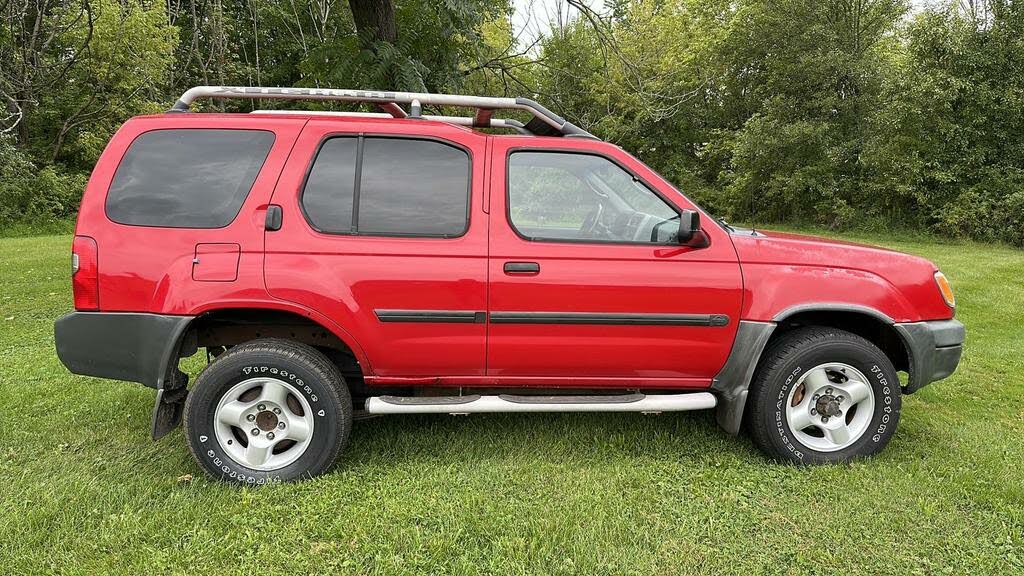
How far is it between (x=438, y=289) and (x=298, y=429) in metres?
1.03

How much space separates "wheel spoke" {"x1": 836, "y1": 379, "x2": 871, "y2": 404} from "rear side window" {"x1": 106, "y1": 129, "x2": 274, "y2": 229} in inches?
132

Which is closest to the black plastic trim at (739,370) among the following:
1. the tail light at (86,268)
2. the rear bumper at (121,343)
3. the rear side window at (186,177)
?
the rear side window at (186,177)

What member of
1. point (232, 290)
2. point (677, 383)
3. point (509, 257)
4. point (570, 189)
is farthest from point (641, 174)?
point (232, 290)

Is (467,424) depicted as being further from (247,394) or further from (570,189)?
(570,189)

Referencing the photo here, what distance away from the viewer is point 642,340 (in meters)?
3.25

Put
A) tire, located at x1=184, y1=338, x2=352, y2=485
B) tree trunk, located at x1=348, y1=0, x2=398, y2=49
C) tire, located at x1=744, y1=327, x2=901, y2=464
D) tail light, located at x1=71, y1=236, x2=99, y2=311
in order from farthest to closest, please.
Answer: tree trunk, located at x1=348, y1=0, x2=398, y2=49, tire, located at x1=744, y1=327, x2=901, y2=464, tire, located at x1=184, y1=338, x2=352, y2=485, tail light, located at x1=71, y1=236, x2=99, y2=311

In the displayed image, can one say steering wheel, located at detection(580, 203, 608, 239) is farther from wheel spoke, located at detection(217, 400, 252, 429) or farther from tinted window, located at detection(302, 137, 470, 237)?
wheel spoke, located at detection(217, 400, 252, 429)

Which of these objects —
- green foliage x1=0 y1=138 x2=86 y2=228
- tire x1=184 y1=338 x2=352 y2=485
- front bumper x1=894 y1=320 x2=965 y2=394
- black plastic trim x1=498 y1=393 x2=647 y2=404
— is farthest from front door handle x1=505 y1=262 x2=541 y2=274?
green foliage x1=0 y1=138 x2=86 y2=228

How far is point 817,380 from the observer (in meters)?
3.35

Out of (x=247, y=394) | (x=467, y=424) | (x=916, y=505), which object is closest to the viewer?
(x=916, y=505)

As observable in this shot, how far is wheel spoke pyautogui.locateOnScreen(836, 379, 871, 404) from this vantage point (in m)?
3.34

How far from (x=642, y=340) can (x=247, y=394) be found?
6.87 feet

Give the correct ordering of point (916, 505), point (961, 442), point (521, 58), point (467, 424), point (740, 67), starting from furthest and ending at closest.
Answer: point (740, 67), point (521, 58), point (467, 424), point (961, 442), point (916, 505)

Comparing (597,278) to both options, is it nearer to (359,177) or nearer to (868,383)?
(359,177)
